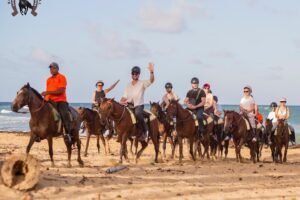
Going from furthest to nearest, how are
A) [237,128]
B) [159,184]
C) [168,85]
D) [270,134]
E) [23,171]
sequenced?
[270,134]
[168,85]
[237,128]
[159,184]
[23,171]

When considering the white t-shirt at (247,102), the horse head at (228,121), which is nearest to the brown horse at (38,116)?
the horse head at (228,121)

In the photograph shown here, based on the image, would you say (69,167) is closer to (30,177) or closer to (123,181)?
(123,181)

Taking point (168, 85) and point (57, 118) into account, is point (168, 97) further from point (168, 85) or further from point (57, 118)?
point (57, 118)

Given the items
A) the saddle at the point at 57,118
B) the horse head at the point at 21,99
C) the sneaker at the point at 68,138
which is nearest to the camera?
the horse head at the point at 21,99

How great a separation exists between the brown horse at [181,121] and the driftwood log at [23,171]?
836cm

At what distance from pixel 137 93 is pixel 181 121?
228 centimetres

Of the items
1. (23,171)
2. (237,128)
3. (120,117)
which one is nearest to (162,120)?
(237,128)

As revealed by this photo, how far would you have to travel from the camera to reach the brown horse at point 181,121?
742 inches

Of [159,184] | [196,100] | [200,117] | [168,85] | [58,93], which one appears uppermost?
[168,85]

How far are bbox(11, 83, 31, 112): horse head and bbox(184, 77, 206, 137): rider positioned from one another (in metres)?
6.40

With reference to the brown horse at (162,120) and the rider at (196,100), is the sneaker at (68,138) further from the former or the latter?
the rider at (196,100)

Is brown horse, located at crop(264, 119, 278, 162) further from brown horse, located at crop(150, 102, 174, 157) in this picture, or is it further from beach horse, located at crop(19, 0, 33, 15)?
beach horse, located at crop(19, 0, 33, 15)

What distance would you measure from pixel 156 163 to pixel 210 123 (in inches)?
120

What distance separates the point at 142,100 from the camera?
695 inches
